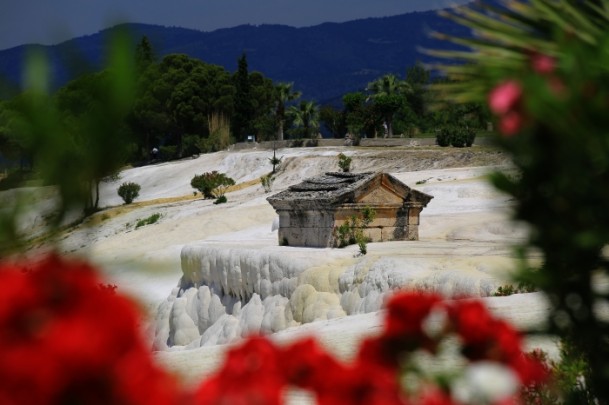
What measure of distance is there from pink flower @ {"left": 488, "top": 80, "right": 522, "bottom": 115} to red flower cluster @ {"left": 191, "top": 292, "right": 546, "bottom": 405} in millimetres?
566

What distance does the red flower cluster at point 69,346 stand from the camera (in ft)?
3.75

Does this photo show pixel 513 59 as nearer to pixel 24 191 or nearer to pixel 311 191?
pixel 24 191

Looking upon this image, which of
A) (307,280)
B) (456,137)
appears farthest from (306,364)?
(456,137)

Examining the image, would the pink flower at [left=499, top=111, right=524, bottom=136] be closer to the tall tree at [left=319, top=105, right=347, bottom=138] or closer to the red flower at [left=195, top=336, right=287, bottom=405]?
the red flower at [left=195, top=336, right=287, bottom=405]

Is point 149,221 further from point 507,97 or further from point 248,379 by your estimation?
point 248,379

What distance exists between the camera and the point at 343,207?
20562 millimetres

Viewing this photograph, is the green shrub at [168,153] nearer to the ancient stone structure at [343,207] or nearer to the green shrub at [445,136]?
the green shrub at [445,136]

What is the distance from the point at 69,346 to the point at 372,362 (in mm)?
821

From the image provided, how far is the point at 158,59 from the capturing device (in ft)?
6.42

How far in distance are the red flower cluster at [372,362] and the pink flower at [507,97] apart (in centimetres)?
57

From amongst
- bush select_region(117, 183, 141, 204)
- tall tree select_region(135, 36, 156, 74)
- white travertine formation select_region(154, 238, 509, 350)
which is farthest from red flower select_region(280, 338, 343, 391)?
bush select_region(117, 183, 141, 204)

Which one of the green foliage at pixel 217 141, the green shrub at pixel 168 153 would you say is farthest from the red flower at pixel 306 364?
the green shrub at pixel 168 153

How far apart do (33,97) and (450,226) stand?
77.4 ft

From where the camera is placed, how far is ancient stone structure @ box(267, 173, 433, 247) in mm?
20531
